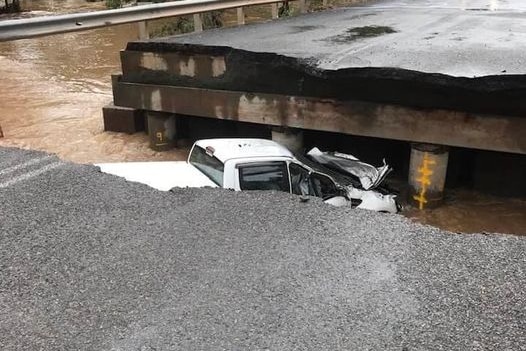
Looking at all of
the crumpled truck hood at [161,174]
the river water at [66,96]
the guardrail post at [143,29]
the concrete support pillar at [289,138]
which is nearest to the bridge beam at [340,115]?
the concrete support pillar at [289,138]

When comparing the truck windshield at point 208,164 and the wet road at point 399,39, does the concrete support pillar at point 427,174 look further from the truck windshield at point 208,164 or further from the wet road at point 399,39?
the truck windshield at point 208,164

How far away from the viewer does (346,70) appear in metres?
7.53

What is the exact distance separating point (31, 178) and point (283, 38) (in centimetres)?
583

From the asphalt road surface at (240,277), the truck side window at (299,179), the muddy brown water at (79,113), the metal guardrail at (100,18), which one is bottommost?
the muddy brown water at (79,113)

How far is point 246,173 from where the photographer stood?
6.33m

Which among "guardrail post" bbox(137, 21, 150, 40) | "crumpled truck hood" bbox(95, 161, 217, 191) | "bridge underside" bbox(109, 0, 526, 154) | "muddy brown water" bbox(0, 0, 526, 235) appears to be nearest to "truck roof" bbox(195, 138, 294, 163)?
"crumpled truck hood" bbox(95, 161, 217, 191)

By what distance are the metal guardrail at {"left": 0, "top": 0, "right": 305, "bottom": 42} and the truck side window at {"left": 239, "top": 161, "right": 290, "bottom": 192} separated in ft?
11.2

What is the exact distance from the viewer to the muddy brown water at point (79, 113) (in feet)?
27.5

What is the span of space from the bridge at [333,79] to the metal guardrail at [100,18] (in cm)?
2

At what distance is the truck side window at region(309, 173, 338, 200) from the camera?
6934 millimetres

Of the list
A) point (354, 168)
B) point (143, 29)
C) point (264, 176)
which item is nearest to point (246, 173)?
point (264, 176)

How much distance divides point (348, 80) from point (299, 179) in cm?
210

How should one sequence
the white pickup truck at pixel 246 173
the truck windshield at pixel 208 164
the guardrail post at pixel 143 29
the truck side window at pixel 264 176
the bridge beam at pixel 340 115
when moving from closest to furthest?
the white pickup truck at pixel 246 173 < the truck side window at pixel 264 176 < the truck windshield at pixel 208 164 < the bridge beam at pixel 340 115 < the guardrail post at pixel 143 29

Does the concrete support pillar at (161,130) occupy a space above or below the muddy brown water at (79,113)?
above
